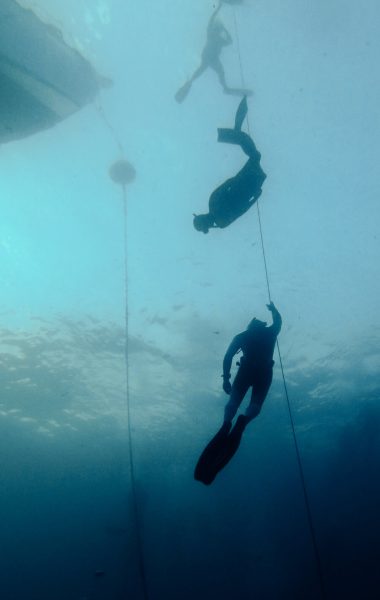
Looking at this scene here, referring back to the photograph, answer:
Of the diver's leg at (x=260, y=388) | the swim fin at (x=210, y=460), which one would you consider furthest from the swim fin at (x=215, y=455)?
the diver's leg at (x=260, y=388)

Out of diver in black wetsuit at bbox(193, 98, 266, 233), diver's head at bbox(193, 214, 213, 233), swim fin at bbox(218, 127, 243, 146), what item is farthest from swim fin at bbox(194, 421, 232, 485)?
swim fin at bbox(218, 127, 243, 146)

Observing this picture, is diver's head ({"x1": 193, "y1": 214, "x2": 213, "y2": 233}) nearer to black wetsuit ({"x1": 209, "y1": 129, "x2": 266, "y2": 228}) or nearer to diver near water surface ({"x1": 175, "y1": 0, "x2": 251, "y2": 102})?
black wetsuit ({"x1": 209, "y1": 129, "x2": 266, "y2": 228})

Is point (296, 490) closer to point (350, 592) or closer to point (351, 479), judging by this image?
point (351, 479)

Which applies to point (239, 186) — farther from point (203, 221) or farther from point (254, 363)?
point (254, 363)

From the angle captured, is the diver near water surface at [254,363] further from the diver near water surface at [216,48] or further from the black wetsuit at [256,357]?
the diver near water surface at [216,48]

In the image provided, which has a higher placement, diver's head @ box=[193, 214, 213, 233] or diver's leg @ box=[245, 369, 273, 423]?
diver's head @ box=[193, 214, 213, 233]

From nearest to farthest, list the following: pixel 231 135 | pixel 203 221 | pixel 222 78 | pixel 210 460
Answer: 1. pixel 210 460
2. pixel 231 135
3. pixel 203 221
4. pixel 222 78

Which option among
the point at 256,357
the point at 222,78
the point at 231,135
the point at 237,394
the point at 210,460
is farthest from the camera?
the point at 222,78

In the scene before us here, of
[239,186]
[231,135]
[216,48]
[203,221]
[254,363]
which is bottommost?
[254,363]

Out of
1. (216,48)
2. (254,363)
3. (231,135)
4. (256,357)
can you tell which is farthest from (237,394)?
(216,48)

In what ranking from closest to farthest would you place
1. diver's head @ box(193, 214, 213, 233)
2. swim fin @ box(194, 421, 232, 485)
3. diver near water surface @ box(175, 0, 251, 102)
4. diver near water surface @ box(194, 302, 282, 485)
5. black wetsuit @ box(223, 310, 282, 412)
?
1. swim fin @ box(194, 421, 232, 485)
2. diver's head @ box(193, 214, 213, 233)
3. diver near water surface @ box(194, 302, 282, 485)
4. black wetsuit @ box(223, 310, 282, 412)
5. diver near water surface @ box(175, 0, 251, 102)

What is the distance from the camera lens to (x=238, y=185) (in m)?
5.95

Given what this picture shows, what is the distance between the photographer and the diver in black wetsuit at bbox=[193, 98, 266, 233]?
588cm

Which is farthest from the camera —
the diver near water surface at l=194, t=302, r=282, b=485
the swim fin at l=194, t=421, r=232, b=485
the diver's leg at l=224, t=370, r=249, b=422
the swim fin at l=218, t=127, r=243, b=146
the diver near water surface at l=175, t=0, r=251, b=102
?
the diver near water surface at l=175, t=0, r=251, b=102
